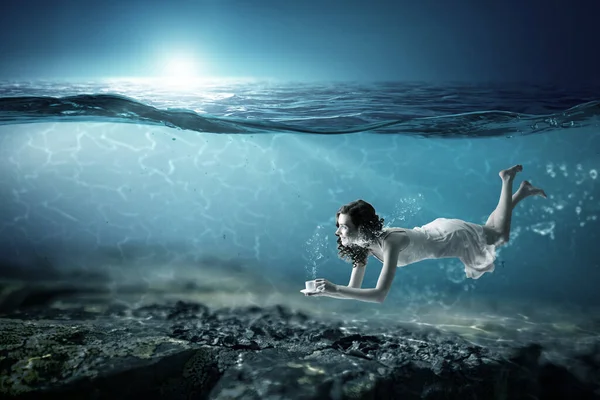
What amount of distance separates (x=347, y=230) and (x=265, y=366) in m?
3.23

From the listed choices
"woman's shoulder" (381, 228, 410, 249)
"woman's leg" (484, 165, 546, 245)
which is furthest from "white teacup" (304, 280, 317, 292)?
"woman's leg" (484, 165, 546, 245)

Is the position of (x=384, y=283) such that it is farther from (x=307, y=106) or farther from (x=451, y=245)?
(x=307, y=106)

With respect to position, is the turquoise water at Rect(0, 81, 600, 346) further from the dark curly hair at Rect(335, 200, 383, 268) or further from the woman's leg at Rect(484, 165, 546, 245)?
the dark curly hair at Rect(335, 200, 383, 268)

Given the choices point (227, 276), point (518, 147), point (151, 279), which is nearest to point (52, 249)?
point (151, 279)

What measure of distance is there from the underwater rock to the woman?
223 centimetres

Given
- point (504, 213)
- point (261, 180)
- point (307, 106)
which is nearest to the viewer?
point (504, 213)

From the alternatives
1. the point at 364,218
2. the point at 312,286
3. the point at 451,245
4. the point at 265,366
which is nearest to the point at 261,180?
the point at 265,366

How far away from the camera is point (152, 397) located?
6012 millimetres

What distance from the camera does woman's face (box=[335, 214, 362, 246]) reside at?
4332 millimetres

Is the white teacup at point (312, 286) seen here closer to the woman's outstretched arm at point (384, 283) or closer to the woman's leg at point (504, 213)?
the woman's outstretched arm at point (384, 283)

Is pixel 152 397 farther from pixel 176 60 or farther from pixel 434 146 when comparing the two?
pixel 434 146

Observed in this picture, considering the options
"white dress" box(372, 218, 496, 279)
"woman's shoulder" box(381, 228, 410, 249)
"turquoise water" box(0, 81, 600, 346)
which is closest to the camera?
"woman's shoulder" box(381, 228, 410, 249)

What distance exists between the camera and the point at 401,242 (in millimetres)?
4551

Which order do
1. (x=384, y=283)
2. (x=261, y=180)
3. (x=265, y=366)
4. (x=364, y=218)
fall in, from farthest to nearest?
(x=261, y=180)
(x=265, y=366)
(x=364, y=218)
(x=384, y=283)
